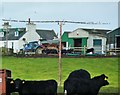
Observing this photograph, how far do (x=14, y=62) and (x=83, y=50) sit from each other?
7788 mm

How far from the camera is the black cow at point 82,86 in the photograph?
9.06 meters

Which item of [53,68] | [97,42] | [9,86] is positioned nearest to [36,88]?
[9,86]

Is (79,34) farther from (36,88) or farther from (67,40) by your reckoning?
(36,88)

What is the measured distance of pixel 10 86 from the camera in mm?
8992

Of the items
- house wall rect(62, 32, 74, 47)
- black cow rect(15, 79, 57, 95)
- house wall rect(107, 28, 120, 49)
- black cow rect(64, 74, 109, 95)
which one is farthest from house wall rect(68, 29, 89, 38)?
black cow rect(15, 79, 57, 95)

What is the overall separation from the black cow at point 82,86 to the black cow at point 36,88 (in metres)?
0.36

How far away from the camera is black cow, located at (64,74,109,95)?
9.06 m

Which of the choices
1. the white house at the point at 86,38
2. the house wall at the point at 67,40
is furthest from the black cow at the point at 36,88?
the house wall at the point at 67,40

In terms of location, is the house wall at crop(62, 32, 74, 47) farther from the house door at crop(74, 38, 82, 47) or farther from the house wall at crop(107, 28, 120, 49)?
the house wall at crop(107, 28, 120, 49)

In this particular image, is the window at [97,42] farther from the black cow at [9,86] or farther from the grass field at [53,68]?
the black cow at [9,86]

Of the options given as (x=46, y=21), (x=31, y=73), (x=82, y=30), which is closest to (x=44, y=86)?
(x=46, y=21)

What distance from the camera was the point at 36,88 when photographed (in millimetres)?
8969

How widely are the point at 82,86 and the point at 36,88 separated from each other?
1.13 m

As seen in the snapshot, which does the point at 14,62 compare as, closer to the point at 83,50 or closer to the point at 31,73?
the point at 31,73
